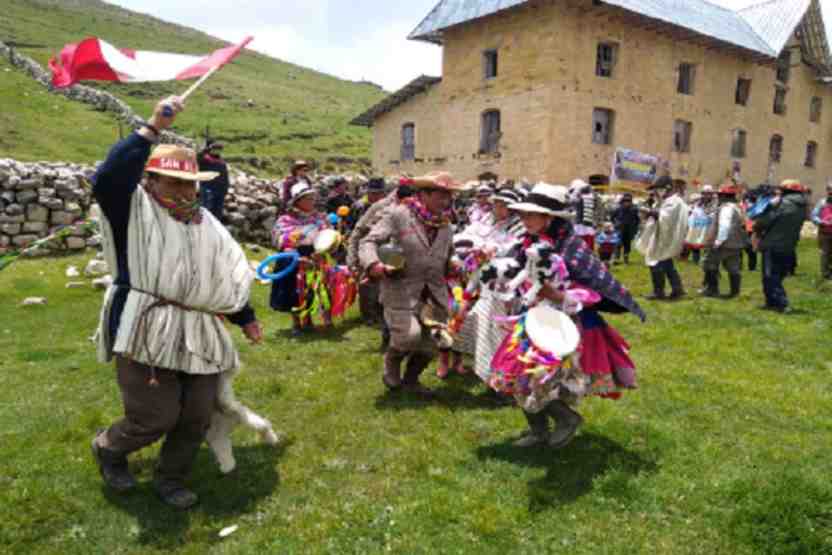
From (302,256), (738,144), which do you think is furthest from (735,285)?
(738,144)

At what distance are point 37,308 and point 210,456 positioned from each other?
22.2 feet

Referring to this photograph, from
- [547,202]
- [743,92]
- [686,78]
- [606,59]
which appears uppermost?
[606,59]

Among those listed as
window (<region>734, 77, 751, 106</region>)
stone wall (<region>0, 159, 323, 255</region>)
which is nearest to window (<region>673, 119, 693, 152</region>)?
window (<region>734, 77, 751, 106</region>)

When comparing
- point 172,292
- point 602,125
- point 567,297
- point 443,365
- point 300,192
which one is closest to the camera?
point 172,292

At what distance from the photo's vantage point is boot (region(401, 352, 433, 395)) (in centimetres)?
598

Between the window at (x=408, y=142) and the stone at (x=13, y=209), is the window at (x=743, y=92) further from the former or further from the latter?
the stone at (x=13, y=209)

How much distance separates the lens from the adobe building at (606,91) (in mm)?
24594

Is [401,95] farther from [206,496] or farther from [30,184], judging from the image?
[206,496]

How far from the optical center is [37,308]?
969cm

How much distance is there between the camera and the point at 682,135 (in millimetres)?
28766

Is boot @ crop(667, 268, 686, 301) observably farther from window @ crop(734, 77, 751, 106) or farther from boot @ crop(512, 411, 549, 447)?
window @ crop(734, 77, 751, 106)

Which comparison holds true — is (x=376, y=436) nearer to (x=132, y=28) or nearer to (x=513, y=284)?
(x=513, y=284)

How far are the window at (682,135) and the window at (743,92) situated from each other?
4.15m

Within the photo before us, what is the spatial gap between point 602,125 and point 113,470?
2551 centimetres
